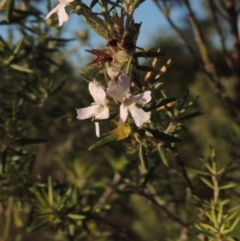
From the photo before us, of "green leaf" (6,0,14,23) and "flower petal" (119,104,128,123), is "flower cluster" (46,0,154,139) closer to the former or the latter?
"flower petal" (119,104,128,123)

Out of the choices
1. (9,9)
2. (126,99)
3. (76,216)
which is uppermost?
(9,9)

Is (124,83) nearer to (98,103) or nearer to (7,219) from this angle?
(98,103)

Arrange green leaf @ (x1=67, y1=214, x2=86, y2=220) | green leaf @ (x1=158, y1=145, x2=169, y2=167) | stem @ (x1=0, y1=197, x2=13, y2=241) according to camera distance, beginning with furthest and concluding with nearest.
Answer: stem @ (x1=0, y1=197, x2=13, y2=241) → green leaf @ (x1=67, y1=214, x2=86, y2=220) → green leaf @ (x1=158, y1=145, x2=169, y2=167)

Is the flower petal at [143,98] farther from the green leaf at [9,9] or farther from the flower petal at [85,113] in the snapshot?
the green leaf at [9,9]

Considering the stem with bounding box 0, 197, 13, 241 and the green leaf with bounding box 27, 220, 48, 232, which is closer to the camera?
the green leaf with bounding box 27, 220, 48, 232

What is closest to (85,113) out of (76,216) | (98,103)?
(98,103)

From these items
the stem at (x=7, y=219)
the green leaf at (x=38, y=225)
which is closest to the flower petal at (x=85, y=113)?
the green leaf at (x=38, y=225)

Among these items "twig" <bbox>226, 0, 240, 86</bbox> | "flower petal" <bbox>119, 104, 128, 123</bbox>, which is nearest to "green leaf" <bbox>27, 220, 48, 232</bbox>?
"flower petal" <bbox>119, 104, 128, 123</bbox>
